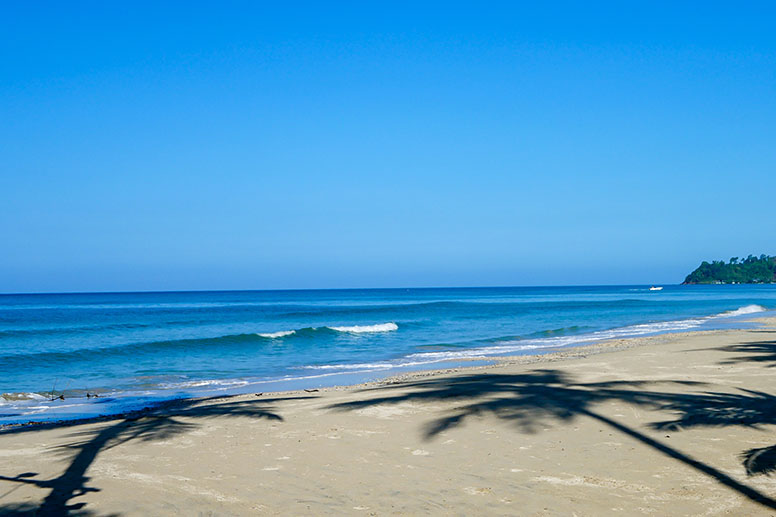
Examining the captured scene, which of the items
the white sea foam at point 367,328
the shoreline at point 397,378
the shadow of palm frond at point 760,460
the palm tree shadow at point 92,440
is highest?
the shadow of palm frond at point 760,460

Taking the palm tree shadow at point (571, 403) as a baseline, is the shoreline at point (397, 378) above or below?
below

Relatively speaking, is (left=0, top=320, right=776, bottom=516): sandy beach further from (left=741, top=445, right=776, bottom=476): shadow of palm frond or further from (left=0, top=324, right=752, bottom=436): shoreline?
(left=0, top=324, right=752, bottom=436): shoreline

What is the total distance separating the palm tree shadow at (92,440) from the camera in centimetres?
567

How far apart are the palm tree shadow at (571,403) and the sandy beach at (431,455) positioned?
0.04m

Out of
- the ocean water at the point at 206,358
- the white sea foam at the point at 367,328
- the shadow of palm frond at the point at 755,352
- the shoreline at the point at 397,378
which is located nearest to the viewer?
the shoreline at the point at 397,378

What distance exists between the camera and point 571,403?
9945mm

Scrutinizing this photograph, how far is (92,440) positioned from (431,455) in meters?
4.70

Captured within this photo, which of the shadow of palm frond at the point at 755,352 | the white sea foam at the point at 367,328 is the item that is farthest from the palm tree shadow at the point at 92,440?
the white sea foam at the point at 367,328

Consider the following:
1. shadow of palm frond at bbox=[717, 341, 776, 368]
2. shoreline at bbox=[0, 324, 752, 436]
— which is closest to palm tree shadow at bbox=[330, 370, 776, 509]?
shoreline at bbox=[0, 324, 752, 436]

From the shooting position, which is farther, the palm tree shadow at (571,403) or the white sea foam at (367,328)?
the white sea foam at (367,328)

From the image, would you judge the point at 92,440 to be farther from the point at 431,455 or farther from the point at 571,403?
the point at 571,403

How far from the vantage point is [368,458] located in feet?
24.1

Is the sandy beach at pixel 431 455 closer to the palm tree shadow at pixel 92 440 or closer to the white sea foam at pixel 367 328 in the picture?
the palm tree shadow at pixel 92 440

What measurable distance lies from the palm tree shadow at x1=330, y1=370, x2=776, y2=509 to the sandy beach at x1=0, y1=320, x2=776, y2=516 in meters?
0.04
